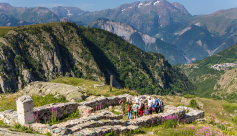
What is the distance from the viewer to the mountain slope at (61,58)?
94000 millimetres

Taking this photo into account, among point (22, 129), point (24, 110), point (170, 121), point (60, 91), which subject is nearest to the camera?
point (22, 129)

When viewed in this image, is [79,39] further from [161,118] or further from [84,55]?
[161,118]

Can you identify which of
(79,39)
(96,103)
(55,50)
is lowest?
(96,103)

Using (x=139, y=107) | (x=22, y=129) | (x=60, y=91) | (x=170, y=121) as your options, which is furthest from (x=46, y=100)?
(x=170, y=121)

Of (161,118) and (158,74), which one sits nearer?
(161,118)

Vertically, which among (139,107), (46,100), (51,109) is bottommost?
(46,100)

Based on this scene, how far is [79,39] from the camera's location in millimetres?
134875

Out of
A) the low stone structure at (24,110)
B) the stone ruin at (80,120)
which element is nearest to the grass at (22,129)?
the stone ruin at (80,120)

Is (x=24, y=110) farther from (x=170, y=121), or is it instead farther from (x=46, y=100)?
(x=170, y=121)

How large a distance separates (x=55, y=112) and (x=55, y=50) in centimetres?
10606

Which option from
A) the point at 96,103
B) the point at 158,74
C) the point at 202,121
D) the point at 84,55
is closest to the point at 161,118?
the point at 202,121

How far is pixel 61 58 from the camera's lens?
394 ft

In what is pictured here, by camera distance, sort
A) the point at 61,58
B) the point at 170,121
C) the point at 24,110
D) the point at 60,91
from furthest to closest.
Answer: the point at 61,58 < the point at 60,91 < the point at 170,121 < the point at 24,110

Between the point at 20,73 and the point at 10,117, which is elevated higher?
the point at 10,117
